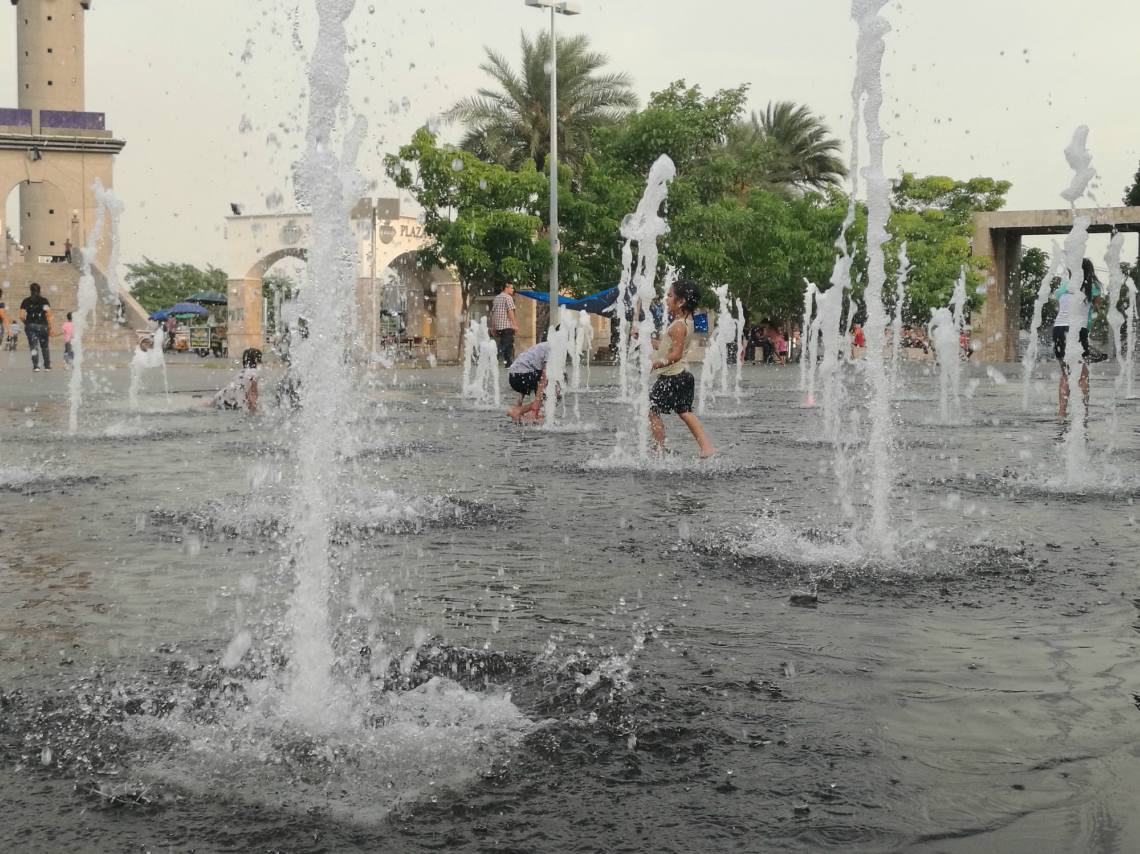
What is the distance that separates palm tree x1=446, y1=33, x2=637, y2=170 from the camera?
39.2 m

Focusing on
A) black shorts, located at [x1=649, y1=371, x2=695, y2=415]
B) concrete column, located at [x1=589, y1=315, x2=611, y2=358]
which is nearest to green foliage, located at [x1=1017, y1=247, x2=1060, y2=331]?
concrete column, located at [x1=589, y1=315, x2=611, y2=358]

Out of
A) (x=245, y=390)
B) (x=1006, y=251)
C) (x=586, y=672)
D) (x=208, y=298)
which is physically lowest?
(x=586, y=672)

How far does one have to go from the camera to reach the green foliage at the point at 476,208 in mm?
32312

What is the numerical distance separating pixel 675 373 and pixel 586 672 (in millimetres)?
5477

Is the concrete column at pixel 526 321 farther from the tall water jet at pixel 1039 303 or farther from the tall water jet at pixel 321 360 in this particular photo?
the tall water jet at pixel 321 360

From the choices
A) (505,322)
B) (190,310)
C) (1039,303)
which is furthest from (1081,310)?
(190,310)

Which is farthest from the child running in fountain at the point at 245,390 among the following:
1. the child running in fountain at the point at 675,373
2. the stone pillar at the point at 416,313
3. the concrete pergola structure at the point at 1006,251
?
the concrete pergola structure at the point at 1006,251

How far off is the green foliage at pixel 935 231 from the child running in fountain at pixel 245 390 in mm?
30389

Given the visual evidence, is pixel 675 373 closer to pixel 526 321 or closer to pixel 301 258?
pixel 526 321

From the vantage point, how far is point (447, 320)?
38.4 metres

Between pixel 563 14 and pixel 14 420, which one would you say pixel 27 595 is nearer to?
pixel 14 420

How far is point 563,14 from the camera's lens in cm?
2927

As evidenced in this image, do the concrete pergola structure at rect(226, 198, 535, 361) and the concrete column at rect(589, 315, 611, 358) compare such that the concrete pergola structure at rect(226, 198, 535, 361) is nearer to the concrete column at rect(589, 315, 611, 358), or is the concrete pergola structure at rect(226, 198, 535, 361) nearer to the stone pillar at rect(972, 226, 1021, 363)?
the concrete column at rect(589, 315, 611, 358)

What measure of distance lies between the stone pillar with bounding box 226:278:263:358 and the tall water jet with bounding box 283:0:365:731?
38976 millimetres
